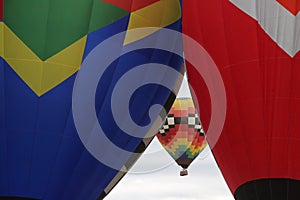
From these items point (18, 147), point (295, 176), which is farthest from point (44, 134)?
point (295, 176)

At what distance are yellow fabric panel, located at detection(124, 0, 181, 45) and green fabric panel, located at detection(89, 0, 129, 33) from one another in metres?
0.25

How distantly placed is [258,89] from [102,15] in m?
2.09

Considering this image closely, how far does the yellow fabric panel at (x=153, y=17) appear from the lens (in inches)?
305

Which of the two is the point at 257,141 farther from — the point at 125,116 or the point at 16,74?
the point at 16,74

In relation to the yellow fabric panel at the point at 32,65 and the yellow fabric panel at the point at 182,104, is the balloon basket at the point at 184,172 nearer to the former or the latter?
the yellow fabric panel at the point at 182,104

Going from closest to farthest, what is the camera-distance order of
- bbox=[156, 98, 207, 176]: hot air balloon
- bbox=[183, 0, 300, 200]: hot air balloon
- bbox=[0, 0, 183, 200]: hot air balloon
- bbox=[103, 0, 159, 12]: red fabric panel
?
bbox=[183, 0, 300, 200]: hot air balloon → bbox=[0, 0, 183, 200]: hot air balloon → bbox=[103, 0, 159, 12]: red fabric panel → bbox=[156, 98, 207, 176]: hot air balloon

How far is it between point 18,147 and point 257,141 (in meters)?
2.70

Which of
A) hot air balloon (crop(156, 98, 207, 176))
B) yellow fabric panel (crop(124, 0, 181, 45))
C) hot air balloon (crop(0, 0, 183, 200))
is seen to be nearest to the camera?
hot air balloon (crop(0, 0, 183, 200))

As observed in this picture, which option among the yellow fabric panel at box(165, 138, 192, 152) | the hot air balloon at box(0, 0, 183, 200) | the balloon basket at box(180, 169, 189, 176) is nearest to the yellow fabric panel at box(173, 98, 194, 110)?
the yellow fabric panel at box(165, 138, 192, 152)

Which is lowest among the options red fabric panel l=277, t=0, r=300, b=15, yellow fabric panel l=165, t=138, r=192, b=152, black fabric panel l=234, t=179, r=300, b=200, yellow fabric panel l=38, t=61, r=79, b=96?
yellow fabric panel l=165, t=138, r=192, b=152

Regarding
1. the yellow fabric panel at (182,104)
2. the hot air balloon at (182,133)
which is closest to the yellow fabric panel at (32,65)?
the hot air balloon at (182,133)

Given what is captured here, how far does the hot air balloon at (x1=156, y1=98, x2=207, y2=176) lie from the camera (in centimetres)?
1609

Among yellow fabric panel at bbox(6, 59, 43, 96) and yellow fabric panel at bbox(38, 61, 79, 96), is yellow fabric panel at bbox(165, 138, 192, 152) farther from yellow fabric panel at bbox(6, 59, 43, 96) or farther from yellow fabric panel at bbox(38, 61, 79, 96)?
yellow fabric panel at bbox(6, 59, 43, 96)

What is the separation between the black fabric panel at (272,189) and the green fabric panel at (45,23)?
8.68ft
